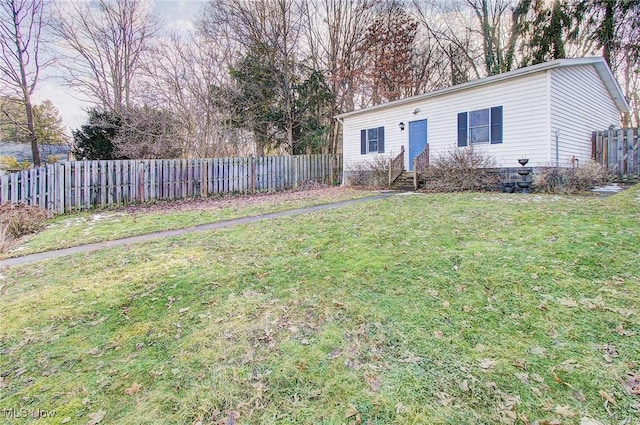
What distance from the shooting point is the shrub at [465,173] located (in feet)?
36.7

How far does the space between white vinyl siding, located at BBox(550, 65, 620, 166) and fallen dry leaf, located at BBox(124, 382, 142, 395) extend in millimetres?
12323

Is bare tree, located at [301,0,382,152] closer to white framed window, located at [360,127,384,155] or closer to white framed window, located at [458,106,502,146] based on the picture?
white framed window, located at [360,127,384,155]

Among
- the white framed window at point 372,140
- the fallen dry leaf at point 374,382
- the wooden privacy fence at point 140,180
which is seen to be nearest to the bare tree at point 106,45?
the wooden privacy fence at point 140,180

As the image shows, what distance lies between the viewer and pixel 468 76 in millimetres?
22875

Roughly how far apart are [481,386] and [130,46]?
2396 cm

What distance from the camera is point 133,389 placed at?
2.21m

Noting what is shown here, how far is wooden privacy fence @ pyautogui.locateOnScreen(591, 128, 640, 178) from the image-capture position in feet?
38.5

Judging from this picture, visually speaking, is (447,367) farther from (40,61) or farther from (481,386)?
(40,61)

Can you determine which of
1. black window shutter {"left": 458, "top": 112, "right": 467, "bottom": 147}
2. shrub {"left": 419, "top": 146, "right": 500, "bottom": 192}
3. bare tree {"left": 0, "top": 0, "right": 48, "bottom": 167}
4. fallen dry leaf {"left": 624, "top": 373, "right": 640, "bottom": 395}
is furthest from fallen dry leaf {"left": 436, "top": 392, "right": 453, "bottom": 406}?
bare tree {"left": 0, "top": 0, "right": 48, "bottom": 167}

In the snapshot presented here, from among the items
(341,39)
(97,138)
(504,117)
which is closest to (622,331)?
(504,117)

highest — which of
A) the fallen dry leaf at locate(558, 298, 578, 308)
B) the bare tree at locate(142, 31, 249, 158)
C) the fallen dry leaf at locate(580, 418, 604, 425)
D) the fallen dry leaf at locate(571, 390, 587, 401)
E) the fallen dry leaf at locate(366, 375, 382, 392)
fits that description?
the bare tree at locate(142, 31, 249, 158)

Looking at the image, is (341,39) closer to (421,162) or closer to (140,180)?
(421,162)

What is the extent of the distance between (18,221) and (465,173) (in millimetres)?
12354

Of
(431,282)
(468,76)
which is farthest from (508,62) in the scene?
(431,282)
